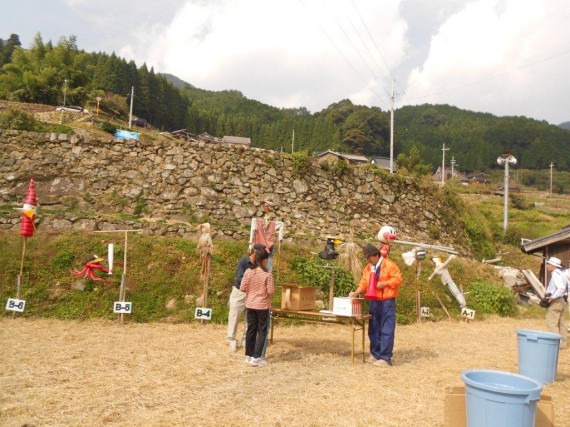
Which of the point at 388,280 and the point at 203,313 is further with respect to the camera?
the point at 203,313

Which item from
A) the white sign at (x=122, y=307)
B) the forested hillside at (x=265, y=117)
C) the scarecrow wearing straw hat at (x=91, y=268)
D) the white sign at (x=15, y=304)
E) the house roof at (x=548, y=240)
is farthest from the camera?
the forested hillside at (x=265, y=117)

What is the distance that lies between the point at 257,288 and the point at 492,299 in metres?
8.67

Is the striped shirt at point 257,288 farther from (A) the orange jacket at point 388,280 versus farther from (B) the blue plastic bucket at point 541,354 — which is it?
(B) the blue plastic bucket at point 541,354

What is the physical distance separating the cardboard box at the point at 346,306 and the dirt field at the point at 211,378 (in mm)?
744

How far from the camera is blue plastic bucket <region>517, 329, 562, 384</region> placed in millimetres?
5949

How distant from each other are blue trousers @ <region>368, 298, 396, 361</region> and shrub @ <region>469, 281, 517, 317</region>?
21.3 feet

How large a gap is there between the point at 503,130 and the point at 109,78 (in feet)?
238

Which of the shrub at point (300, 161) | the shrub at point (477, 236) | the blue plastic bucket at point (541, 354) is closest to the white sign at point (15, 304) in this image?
the blue plastic bucket at point (541, 354)

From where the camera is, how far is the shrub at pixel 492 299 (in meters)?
12.5

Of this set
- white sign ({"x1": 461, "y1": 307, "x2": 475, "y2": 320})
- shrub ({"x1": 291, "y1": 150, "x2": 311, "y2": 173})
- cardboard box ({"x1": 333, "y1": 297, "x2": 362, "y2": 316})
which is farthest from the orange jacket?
shrub ({"x1": 291, "y1": 150, "x2": 311, "y2": 173})

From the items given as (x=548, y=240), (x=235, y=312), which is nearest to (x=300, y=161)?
(x=235, y=312)

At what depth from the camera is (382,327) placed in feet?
22.5

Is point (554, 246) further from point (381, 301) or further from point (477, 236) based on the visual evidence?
point (381, 301)

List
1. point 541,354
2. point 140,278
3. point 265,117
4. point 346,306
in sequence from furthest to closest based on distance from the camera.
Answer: point 265,117 < point 140,278 < point 346,306 < point 541,354
